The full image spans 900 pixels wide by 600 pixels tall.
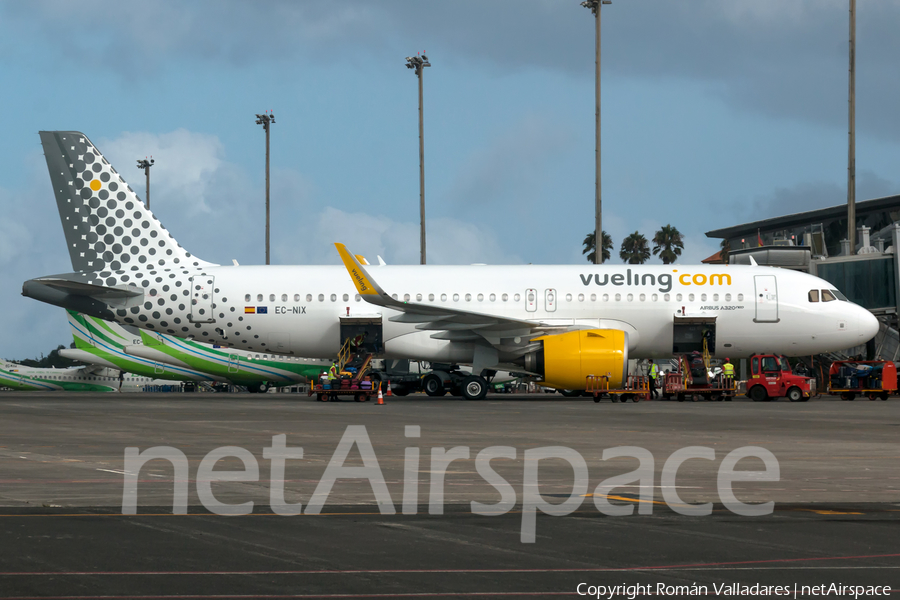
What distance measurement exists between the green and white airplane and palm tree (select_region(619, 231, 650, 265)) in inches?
1565

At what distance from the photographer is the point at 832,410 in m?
27.2

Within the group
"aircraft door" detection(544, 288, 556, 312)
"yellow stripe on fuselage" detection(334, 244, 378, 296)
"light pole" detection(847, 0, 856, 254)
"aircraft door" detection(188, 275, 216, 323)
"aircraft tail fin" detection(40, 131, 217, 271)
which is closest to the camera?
"yellow stripe on fuselage" detection(334, 244, 378, 296)

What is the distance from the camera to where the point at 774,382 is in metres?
33.9

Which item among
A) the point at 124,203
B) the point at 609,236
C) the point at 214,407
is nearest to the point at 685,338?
the point at 214,407

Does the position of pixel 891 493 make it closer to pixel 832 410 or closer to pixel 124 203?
pixel 832 410

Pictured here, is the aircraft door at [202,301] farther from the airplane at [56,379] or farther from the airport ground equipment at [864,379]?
the airplane at [56,379]

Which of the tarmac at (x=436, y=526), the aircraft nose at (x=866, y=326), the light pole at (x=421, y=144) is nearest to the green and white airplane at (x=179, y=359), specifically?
the light pole at (x=421, y=144)

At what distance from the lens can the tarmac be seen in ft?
20.7

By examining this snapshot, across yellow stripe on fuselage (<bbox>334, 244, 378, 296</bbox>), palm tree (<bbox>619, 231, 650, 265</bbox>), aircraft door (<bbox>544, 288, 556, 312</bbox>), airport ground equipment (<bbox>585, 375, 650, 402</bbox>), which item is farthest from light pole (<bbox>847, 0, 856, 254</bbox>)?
palm tree (<bbox>619, 231, 650, 265</bbox>)

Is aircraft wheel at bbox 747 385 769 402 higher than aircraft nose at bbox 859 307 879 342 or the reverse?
the reverse

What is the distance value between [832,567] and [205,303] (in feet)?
100.0

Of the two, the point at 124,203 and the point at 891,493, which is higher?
the point at 124,203

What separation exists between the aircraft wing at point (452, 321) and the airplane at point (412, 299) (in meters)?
0.08

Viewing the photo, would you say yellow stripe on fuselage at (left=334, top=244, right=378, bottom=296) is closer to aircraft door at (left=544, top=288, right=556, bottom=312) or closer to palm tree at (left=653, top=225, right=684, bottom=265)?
aircraft door at (left=544, top=288, right=556, bottom=312)
